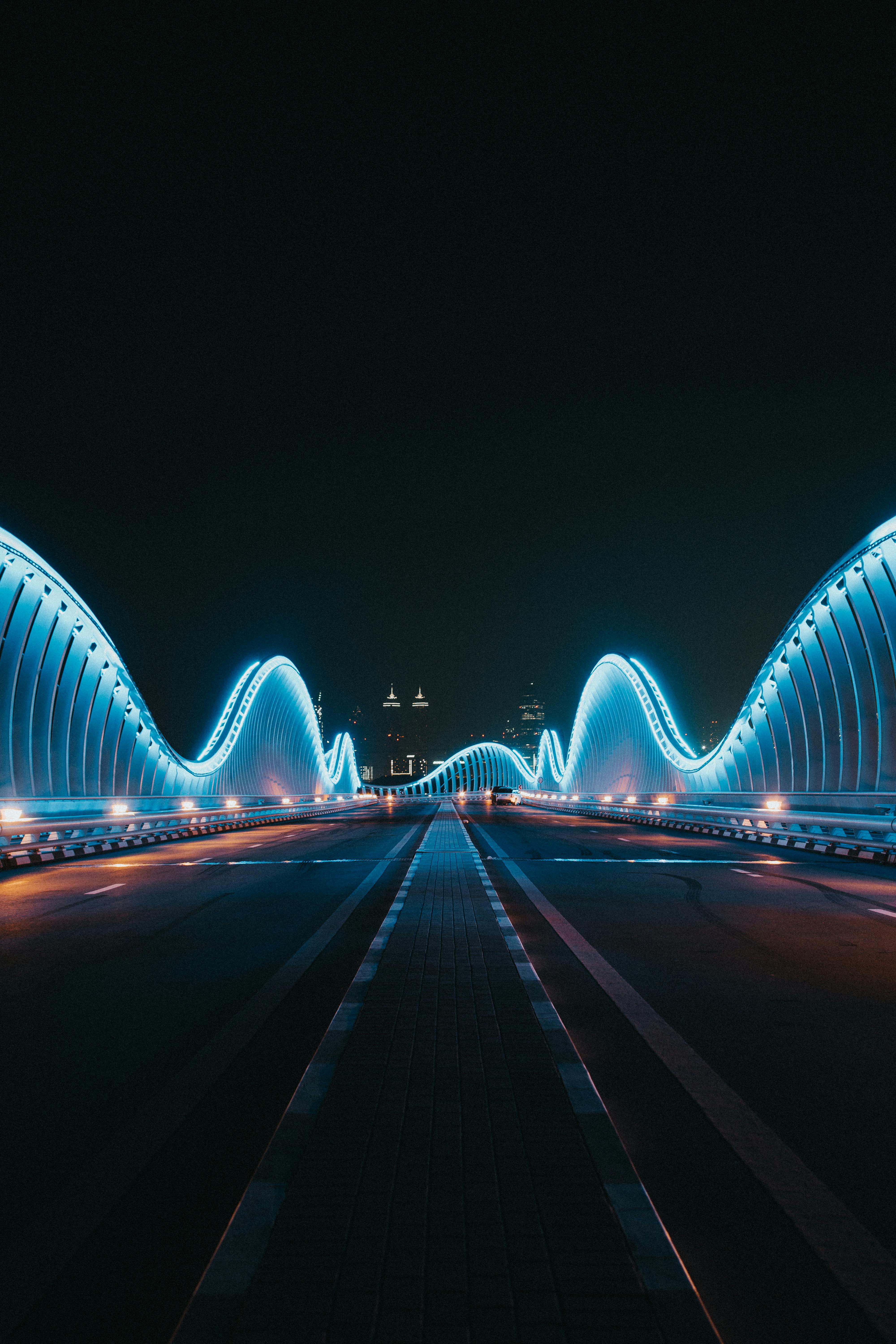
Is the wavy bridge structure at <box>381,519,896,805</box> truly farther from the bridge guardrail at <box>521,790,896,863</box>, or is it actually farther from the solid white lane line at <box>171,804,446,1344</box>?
the solid white lane line at <box>171,804,446,1344</box>

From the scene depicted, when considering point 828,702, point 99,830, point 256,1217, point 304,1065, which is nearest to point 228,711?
point 99,830

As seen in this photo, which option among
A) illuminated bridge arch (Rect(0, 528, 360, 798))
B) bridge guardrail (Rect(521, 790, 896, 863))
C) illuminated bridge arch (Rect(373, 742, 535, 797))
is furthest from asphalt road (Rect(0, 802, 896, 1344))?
illuminated bridge arch (Rect(373, 742, 535, 797))

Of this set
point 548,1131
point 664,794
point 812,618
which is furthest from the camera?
point 664,794

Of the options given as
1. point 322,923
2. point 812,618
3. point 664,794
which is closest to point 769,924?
point 322,923

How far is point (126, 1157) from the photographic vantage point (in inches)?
166

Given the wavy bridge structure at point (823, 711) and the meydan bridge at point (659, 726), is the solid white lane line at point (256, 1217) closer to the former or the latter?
the meydan bridge at point (659, 726)

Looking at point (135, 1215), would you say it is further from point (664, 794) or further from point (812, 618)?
point (664, 794)

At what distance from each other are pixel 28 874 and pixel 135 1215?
17.0 meters

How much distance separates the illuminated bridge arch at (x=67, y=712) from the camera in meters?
31.0

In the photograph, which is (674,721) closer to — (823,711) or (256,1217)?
(823,711)

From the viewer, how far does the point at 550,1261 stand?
3.11 m

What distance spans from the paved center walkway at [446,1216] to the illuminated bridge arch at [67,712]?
24329 millimetres

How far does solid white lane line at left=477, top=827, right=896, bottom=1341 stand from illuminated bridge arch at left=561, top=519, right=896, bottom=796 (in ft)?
68.9

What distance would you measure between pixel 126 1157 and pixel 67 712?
3392 cm
